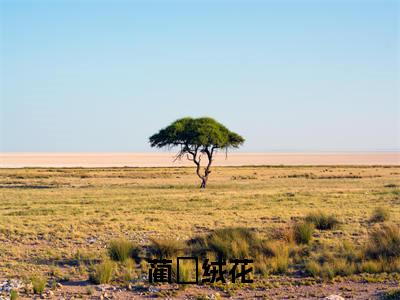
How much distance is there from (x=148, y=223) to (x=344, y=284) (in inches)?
442

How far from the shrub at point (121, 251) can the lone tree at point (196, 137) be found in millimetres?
38838

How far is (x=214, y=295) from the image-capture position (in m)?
12.2

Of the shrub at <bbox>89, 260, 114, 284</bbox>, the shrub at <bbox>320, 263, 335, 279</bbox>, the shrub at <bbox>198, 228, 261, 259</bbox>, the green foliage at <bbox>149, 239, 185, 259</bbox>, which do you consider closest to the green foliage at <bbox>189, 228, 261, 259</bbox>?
the shrub at <bbox>198, 228, 261, 259</bbox>

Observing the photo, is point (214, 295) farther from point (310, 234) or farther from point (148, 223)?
point (148, 223)

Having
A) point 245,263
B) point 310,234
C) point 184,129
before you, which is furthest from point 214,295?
point 184,129

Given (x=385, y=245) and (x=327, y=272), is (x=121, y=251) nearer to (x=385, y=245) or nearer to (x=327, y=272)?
(x=327, y=272)

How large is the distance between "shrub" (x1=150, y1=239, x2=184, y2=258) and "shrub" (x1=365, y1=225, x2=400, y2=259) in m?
4.90

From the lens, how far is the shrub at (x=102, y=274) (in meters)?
13.4

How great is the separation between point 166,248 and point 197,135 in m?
40.5

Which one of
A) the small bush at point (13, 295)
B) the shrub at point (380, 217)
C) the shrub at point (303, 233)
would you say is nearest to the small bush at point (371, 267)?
the shrub at point (303, 233)

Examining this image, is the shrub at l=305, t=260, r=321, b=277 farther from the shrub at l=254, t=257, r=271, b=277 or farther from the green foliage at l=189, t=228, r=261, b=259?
the green foliage at l=189, t=228, r=261, b=259

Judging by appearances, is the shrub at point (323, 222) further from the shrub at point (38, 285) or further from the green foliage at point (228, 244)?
the shrub at point (38, 285)

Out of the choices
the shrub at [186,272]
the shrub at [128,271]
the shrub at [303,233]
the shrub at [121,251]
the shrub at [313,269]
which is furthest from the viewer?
the shrub at [303,233]

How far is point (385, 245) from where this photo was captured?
15.7m
